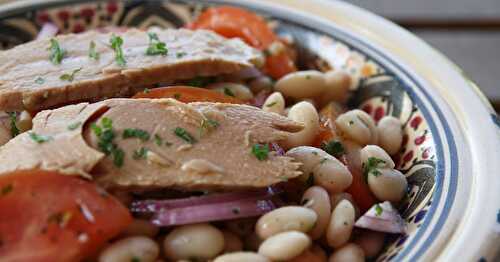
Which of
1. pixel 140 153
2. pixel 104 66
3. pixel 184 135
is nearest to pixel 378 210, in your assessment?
pixel 184 135

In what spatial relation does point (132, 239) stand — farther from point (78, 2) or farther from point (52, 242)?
point (78, 2)

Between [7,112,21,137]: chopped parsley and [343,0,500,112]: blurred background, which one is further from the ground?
[343,0,500,112]: blurred background

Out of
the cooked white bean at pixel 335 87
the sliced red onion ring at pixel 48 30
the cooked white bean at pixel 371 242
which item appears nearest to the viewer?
the cooked white bean at pixel 371 242

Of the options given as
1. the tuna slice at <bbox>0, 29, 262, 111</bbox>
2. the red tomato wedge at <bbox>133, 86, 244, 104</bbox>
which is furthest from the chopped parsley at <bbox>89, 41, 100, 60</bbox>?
the red tomato wedge at <bbox>133, 86, 244, 104</bbox>

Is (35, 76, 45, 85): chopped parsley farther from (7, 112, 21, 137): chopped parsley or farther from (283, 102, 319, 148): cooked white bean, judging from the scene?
(283, 102, 319, 148): cooked white bean

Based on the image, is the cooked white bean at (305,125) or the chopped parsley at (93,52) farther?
the chopped parsley at (93,52)

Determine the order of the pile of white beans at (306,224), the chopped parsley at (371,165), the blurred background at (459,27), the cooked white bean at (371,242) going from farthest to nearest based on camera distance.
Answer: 1. the blurred background at (459,27)
2. the chopped parsley at (371,165)
3. the cooked white bean at (371,242)
4. the pile of white beans at (306,224)

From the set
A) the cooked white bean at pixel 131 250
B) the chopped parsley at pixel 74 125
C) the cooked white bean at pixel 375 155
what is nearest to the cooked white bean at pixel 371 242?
the cooked white bean at pixel 375 155

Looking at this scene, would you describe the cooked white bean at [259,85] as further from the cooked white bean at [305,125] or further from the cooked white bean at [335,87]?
the cooked white bean at [305,125]
